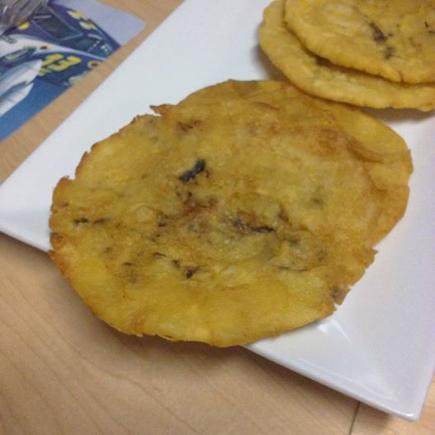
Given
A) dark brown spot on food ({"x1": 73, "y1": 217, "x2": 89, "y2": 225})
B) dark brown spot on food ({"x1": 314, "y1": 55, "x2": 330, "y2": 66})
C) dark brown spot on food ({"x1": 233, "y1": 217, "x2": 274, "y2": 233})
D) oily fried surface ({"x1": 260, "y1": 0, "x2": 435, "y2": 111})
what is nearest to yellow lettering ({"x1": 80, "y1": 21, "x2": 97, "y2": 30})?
oily fried surface ({"x1": 260, "y1": 0, "x2": 435, "y2": 111})

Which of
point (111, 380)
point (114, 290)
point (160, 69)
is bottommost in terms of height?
point (111, 380)

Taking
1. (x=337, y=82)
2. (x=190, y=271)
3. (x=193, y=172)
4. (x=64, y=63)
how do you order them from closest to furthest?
1. (x=190, y=271)
2. (x=193, y=172)
3. (x=337, y=82)
4. (x=64, y=63)

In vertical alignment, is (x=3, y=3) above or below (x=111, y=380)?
above

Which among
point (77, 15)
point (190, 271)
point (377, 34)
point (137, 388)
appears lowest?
point (137, 388)

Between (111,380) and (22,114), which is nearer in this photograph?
(111,380)

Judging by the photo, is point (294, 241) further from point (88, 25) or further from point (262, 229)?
point (88, 25)

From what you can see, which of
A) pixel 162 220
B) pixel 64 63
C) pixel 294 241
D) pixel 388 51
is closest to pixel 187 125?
pixel 162 220

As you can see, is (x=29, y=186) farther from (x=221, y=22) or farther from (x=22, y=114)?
(x=221, y=22)

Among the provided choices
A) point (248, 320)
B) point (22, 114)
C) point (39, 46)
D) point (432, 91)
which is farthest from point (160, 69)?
point (248, 320)
